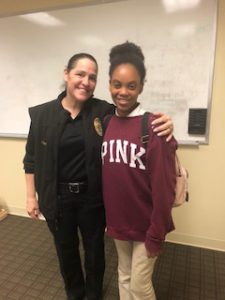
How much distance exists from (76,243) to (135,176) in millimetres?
667

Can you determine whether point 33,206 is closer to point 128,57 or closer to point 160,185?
point 160,185

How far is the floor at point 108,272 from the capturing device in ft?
5.52

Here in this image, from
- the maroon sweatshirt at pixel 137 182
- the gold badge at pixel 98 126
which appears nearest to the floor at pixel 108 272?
the maroon sweatshirt at pixel 137 182

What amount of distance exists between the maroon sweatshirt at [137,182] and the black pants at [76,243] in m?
0.19

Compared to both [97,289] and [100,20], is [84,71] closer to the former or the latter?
[100,20]

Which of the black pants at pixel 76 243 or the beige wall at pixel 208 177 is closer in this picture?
the black pants at pixel 76 243

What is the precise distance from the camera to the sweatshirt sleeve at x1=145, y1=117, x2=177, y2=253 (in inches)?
39.8

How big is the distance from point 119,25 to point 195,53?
1.98 ft

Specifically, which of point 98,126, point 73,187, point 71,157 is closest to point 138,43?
point 98,126

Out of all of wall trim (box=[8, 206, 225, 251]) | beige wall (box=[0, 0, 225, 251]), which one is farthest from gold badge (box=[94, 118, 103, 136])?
wall trim (box=[8, 206, 225, 251])

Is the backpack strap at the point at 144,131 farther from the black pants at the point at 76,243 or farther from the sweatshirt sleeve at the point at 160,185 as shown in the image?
the black pants at the point at 76,243

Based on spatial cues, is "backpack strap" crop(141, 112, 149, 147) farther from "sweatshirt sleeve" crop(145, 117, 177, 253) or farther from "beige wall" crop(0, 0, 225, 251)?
"beige wall" crop(0, 0, 225, 251)

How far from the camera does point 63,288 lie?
1721 millimetres

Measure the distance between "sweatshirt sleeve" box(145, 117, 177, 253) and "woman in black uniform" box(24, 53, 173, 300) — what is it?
0.34 metres
